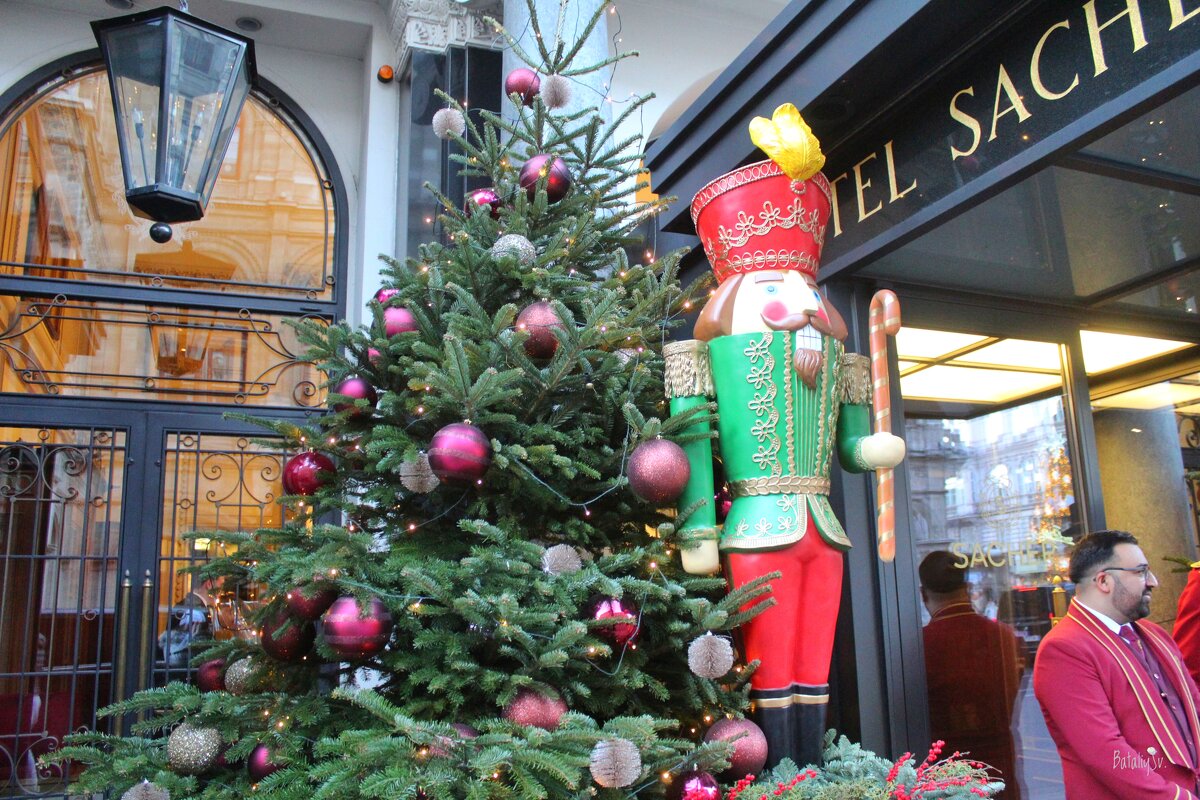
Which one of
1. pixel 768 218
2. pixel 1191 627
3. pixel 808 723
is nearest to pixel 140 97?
pixel 768 218

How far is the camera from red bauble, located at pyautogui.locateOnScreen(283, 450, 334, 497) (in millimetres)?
3711

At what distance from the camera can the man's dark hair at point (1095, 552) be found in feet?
11.6

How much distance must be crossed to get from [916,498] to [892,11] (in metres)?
2.12

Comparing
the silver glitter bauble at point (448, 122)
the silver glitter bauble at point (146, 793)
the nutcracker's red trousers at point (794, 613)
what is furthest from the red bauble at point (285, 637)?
the silver glitter bauble at point (448, 122)

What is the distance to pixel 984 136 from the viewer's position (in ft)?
11.3

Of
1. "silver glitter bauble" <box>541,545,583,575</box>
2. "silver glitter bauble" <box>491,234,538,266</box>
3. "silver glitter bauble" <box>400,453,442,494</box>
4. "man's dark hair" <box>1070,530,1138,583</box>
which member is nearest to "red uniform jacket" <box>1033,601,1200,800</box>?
"man's dark hair" <box>1070,530,1138,583</box>

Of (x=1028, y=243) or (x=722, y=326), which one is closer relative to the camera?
(x=722, y=326)

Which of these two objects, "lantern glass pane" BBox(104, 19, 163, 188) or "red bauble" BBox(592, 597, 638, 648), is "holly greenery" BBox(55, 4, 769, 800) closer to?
"red bauble" BBox(592, 597, 638, 648)

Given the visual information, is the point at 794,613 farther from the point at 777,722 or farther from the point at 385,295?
the point at 385,295

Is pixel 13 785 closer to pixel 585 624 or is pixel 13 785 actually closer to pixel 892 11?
pixel 585 624

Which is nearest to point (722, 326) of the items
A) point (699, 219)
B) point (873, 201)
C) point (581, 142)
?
point (699, 219)

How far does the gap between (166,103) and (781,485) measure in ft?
9.62

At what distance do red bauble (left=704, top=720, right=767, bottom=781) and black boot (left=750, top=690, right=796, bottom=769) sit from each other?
0.48 ft

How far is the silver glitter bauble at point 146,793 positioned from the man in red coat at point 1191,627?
14.0ft
